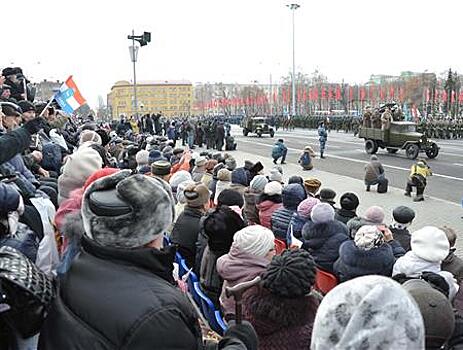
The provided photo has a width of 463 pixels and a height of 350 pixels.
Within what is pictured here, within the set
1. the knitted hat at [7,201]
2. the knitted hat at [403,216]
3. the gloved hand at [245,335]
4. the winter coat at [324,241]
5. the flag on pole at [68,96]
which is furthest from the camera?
the flag on pole at [68,96]

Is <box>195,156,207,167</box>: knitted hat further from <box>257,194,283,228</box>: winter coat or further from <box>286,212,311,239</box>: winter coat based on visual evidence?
<box>286,212,311,239</box>: winter coat

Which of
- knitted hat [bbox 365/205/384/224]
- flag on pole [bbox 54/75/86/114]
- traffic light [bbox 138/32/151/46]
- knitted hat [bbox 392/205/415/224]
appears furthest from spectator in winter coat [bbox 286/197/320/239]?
traffic light [bbox 138/32/151/46]

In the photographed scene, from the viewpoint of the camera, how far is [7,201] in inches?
127

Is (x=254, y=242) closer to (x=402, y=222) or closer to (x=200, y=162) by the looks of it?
(x=402, y=222)

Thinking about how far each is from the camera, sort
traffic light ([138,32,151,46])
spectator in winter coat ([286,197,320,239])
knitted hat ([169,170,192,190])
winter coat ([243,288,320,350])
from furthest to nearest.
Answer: traffic light ([138,32,151,46]) → knitted hat ([169,170,192,190]) → spectator in winter coat ([286,197,320,239]) → winter coat ([243,288,320,350])

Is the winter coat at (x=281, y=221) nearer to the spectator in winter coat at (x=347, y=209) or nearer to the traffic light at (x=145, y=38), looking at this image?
the spectator in winter coat at (x=347, y=209)

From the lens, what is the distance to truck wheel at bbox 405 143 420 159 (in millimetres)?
23188

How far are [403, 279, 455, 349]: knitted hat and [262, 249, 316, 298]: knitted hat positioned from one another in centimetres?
63

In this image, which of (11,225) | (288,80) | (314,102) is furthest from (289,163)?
(288,80)

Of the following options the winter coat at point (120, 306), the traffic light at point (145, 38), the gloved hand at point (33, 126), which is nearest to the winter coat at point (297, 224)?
the gloved hand at point (33, 126)

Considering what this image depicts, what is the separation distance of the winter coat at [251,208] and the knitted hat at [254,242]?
118 inches

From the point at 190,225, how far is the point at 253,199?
1.93 meters

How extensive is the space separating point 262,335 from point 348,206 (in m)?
4.04

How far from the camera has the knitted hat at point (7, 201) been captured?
322 cm
